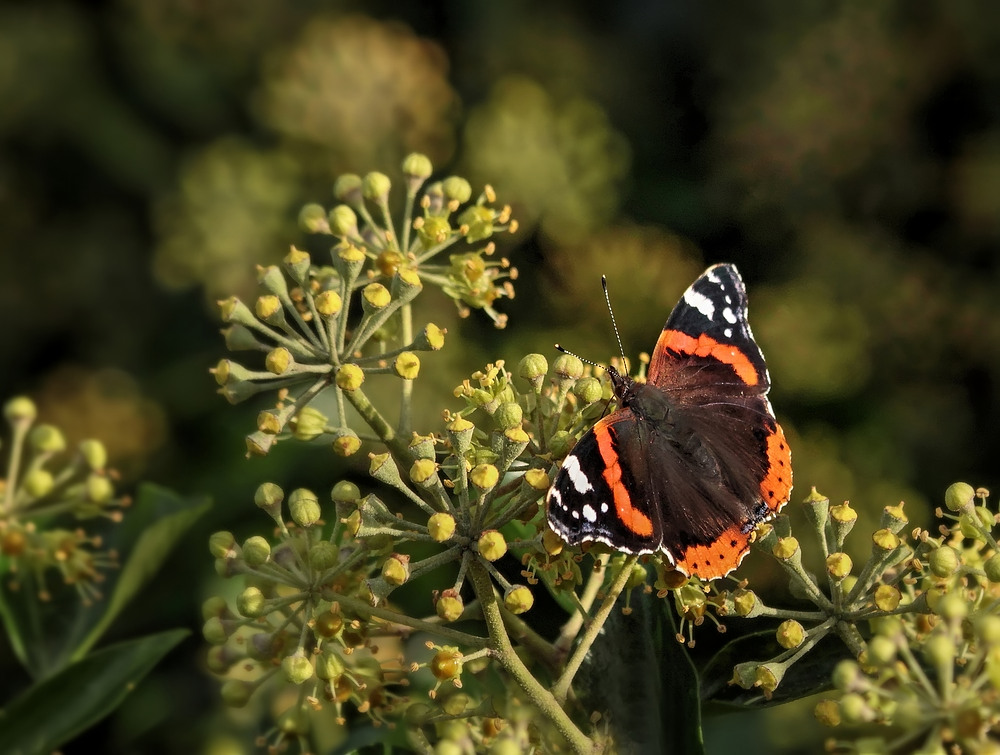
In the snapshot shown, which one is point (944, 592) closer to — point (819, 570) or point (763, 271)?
point (819, 570)

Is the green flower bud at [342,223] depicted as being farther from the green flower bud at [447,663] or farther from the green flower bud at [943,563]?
the green flower bud at [943,563]

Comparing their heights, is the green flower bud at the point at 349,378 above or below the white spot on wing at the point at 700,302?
below

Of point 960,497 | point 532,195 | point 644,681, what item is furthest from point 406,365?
point 532,195

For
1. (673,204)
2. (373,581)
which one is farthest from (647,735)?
(673,204)

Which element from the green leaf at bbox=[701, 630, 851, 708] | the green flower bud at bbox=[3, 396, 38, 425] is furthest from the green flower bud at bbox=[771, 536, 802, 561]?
the green flower bud at bbox=[3, 396, 38, 425]

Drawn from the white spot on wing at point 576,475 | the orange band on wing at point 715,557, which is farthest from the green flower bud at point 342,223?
the orange band on wing at point 715,557

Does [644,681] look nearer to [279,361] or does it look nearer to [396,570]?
[396,570]

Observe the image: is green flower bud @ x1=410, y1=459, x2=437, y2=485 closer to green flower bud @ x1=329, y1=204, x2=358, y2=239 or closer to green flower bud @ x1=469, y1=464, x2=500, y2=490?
green flower bud @ x1=469, y1=464, x2=500, y2=490
